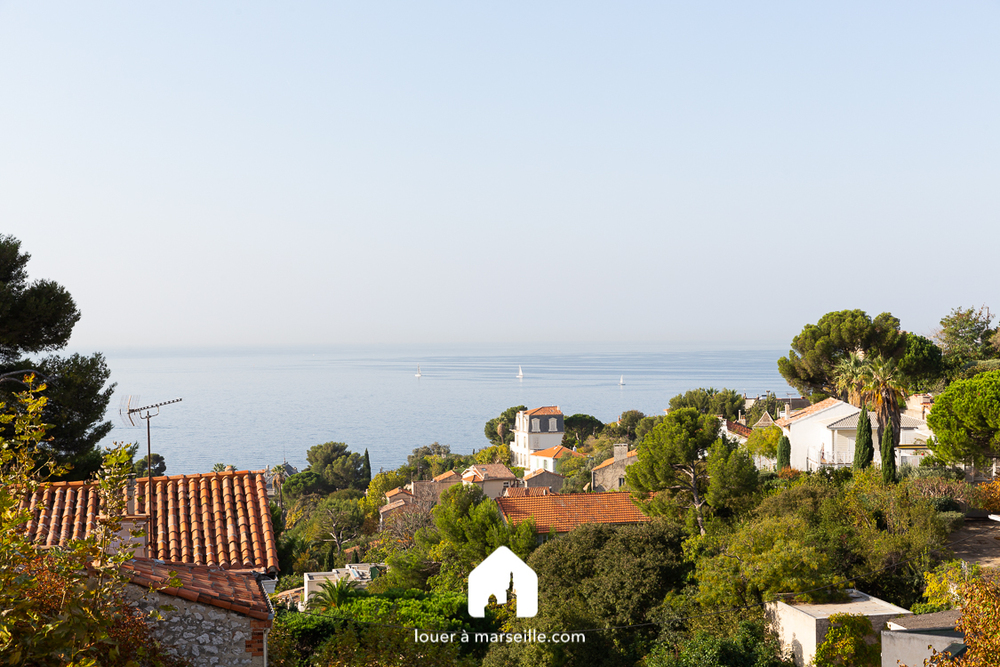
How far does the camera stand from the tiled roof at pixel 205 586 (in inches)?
254

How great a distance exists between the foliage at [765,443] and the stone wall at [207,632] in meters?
32.6

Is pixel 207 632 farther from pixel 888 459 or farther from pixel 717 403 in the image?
pixel 717 403

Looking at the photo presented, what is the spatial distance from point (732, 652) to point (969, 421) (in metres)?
13.1

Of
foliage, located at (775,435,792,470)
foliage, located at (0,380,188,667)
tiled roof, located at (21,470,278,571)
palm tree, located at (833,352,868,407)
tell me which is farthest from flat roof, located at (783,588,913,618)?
foliage, located at (0,380,188,667)

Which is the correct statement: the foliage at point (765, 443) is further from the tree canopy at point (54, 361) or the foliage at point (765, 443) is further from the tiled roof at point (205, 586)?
the tiled roof at point (205, 586)

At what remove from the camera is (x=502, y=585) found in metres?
22.7

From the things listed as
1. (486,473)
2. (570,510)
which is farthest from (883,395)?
(486,473)

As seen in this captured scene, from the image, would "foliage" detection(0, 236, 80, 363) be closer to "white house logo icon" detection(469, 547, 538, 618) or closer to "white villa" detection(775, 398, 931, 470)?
"white house logo icon" detection(469, 547, 538, 618)

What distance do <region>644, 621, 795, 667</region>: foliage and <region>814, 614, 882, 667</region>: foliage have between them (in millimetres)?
1035

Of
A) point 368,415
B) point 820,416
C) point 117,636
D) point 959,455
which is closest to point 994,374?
point 959,455

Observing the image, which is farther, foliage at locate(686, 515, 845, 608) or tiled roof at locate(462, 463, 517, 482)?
tiled roof at locate(462, 463, 517, 482)

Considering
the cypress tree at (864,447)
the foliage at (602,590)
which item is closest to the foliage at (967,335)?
the cypress tree at (864,447)

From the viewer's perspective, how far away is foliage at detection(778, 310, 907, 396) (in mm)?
37844

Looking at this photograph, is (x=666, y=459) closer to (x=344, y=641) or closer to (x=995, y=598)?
(x=344, y=641)
